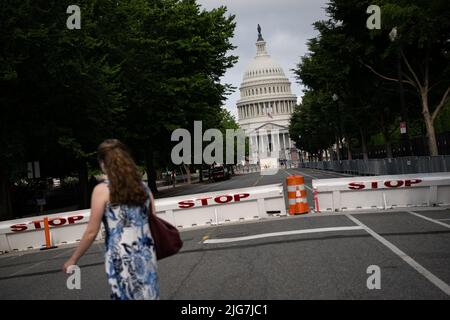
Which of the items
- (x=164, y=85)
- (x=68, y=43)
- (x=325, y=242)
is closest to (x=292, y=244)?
(x=325, y=242)

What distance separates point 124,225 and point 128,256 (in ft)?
0.78

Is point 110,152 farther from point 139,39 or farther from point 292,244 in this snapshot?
point 139,39

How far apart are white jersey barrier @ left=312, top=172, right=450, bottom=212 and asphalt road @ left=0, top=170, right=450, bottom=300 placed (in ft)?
7.03

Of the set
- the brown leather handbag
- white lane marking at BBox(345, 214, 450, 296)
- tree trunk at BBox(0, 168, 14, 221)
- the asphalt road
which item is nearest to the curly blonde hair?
the brown leather handbag

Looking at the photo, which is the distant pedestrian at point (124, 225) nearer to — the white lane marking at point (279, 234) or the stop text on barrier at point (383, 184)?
the white lane marking at point (279, 234)

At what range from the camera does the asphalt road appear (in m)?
7.50

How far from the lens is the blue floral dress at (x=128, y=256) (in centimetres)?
463

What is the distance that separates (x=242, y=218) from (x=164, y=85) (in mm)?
19100

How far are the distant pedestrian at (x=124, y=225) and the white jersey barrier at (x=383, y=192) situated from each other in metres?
13.8

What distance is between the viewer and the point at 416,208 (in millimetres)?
16984
